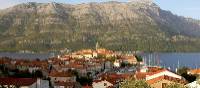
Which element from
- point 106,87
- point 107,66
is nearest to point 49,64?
point 107,66

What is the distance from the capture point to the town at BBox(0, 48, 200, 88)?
64562 millimetres

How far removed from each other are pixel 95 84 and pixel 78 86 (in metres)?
4.05

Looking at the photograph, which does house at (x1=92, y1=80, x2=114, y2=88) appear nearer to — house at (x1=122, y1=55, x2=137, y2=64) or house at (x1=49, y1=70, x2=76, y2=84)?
house at (x1=49, y1=70, x2=76, y2=84)

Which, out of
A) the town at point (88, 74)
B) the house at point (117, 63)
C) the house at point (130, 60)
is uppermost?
the town at point (88, 74)

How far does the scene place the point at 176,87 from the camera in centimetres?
3494

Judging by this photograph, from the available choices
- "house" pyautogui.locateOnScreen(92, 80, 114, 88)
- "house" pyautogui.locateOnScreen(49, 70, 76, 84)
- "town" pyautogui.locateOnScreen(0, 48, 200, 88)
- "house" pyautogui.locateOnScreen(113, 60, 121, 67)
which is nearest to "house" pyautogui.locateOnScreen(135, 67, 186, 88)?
"town" pyautogui.locateOnScreen(0, 48, 200, 88)

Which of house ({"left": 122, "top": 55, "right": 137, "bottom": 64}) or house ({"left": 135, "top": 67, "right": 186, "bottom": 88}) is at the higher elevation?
house ({"left": 135, "top": 67, "right": 186, "bottom": 88})

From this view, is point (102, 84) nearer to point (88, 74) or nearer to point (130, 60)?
point (88, 74)

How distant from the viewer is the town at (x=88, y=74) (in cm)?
6456

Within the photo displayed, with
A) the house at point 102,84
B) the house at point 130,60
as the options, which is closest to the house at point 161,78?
the house at point 102,84

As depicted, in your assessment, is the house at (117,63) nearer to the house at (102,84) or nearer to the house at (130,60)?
the house at (130,60)

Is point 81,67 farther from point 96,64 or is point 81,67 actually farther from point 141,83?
point 141,83

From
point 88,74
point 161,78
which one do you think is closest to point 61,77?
point 88,74

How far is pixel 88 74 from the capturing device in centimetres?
12475
